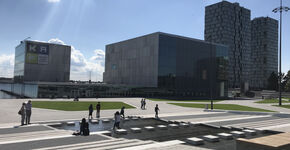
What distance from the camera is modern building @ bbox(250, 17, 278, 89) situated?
598ft

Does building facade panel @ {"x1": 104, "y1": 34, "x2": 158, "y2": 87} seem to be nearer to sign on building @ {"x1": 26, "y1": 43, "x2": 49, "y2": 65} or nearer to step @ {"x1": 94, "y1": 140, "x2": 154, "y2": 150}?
sign on building @ {"x1": 26, "y1": 43, "x2": 49, "y2": 65}

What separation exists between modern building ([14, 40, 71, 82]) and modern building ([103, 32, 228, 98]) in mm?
18425

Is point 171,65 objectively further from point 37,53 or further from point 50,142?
point 50,142

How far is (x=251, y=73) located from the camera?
188m

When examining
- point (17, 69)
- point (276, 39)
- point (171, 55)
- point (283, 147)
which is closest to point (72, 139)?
point (283, 147)

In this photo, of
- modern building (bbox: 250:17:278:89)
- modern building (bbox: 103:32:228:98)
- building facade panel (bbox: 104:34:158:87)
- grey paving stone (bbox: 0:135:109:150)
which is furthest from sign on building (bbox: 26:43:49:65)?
modern building (bbox: 250:17:278:89)

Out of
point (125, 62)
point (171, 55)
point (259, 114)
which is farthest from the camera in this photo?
point (125, 62)

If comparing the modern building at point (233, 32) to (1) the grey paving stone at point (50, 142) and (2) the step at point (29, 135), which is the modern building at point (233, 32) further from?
(1) the grey paving stone at point (50, 142)

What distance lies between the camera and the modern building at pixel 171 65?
69875mm

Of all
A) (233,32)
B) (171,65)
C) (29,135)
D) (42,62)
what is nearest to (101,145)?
(29,135)

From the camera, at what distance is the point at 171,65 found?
233 feet

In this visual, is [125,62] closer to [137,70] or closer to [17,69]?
[137,70]

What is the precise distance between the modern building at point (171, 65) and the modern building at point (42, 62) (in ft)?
60.4

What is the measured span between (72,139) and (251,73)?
196 metres
